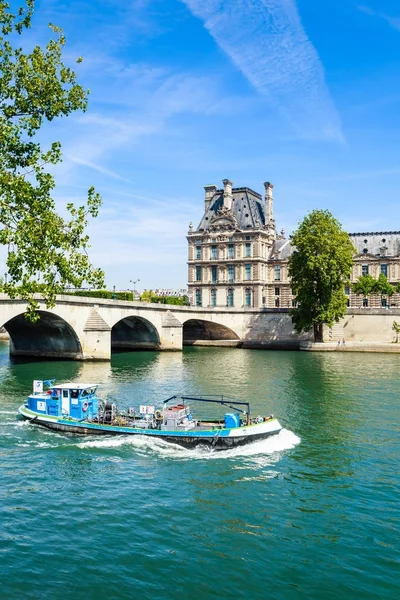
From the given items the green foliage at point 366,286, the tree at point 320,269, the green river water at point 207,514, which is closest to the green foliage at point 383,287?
the green foliage at point 366,286

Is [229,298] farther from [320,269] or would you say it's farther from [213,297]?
[320,269]

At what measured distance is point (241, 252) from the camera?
118 metres

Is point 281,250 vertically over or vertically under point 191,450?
over

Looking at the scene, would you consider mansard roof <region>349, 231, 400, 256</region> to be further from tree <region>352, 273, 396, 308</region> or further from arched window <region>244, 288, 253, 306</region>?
arched window <region>244, 288, 253, 306</region>

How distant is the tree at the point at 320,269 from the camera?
88.2 m

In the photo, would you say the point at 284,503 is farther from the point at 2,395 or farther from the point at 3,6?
the point at 2,395

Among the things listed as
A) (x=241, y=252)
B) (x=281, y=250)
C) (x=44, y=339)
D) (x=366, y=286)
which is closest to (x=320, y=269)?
(x=366, y=286)

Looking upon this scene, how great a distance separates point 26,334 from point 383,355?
48045mm

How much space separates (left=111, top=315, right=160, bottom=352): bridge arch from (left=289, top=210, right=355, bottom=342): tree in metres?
22.4

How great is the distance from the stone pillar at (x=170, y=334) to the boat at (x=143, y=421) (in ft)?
170

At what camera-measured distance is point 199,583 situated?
57.0 ft

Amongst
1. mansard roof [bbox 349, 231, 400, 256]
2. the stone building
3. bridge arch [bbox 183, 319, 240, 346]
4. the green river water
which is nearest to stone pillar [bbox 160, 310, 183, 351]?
bridge arch [bbox 183, 319, 240, 346]

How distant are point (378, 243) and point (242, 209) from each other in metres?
27.2

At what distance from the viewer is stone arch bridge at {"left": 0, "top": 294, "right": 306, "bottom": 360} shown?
7031 cm
